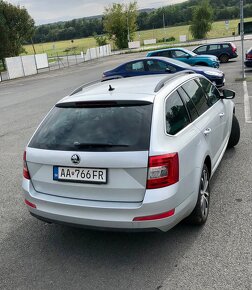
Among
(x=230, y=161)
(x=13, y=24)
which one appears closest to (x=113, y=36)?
(x=13, y=24)

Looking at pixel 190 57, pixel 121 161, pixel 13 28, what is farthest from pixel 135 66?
pixel 13 28

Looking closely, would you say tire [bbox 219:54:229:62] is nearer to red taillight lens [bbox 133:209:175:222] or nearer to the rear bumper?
the rear bumper

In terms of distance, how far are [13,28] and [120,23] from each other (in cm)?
3381

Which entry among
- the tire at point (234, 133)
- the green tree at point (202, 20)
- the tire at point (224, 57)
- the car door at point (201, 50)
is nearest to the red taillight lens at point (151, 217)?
the tire at point (234, 133)

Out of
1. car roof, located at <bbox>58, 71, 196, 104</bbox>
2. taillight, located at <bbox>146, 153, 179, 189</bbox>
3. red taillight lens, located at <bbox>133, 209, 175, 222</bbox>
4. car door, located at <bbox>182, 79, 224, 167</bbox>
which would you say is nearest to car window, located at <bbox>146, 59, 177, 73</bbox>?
car door, located at <bbox>182, 79, 224, 167</bbox>

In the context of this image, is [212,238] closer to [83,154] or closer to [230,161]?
[83,154]

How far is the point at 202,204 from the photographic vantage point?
371cm

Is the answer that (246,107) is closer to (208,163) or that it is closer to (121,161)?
(208,163)

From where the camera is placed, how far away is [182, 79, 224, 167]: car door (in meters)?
4.02

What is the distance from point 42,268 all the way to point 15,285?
290mm

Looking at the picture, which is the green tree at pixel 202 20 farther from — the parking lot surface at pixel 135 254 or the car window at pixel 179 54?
the parking lot surface at pixel 135 254

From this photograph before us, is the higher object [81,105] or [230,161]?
[81,105]

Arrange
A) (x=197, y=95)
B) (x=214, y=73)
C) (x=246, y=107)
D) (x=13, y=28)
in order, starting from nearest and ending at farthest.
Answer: (x=197, y=95) → (x=246, y=107) → (x=214, y=73) → (x=13, y=28)

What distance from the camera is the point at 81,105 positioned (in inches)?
142
